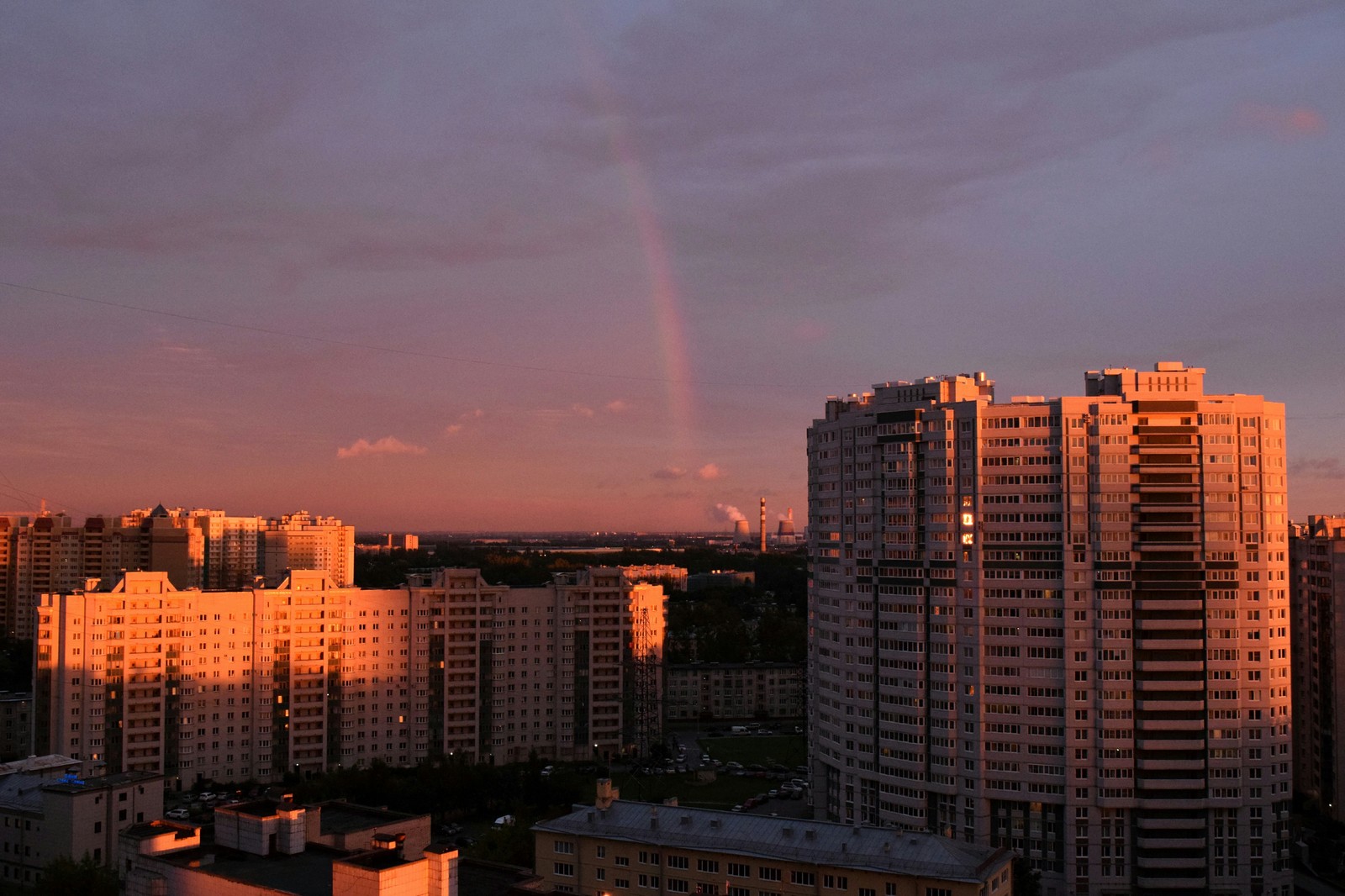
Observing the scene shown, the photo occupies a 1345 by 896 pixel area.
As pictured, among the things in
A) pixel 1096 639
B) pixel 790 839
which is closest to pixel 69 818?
pixel 790 839

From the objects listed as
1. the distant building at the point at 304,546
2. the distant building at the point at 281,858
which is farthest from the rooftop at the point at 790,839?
the distant building at the point at 304,546

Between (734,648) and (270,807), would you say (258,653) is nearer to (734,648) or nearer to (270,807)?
(270,807)

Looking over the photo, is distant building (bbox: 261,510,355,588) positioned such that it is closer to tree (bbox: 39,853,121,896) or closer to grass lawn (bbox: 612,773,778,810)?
grass lawn (bbox: 612,773,778,810)

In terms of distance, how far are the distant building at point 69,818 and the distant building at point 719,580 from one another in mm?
115178

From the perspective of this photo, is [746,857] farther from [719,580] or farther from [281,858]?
[719,580]

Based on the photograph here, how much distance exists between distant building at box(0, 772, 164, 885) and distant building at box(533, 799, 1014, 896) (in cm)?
1387

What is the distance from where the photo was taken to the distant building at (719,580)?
155 meters

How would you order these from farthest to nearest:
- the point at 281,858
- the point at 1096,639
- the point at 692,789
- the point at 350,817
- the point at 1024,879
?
the point at 692,789, the point at 1096,639, the point at 1024,879, the point at 350,817, the point at 281,858

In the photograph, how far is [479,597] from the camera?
6144cm

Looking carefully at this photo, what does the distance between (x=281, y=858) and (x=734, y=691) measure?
193 ft

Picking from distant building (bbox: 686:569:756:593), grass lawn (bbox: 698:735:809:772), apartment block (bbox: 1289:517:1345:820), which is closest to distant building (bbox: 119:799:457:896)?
grass lawn (bbox: 698:735:809:772)

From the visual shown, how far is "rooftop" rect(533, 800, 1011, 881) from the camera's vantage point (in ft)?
94.1

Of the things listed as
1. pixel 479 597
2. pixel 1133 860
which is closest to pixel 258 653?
pixel 479 597

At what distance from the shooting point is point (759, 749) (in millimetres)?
69750
